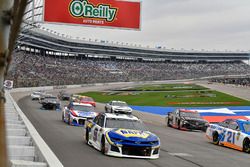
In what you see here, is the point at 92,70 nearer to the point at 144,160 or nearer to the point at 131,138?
the point at 131,138

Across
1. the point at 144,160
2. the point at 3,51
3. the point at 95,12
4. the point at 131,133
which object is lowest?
the point at 144,160

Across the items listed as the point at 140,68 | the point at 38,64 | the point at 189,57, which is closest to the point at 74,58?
the point at 140,68

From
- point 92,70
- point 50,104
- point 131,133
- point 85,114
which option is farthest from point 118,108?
point 92,70

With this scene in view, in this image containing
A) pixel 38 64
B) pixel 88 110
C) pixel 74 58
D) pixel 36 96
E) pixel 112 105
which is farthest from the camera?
pixel 74 58

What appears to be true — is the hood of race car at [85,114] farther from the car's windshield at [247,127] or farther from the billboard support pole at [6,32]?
the billboard support pole at [6,32]

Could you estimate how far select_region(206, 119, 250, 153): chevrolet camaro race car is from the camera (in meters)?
17.2

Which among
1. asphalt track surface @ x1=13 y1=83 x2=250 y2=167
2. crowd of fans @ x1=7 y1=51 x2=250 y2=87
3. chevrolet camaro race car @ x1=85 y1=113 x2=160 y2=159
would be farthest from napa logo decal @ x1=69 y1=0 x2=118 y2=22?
crowd of fans @ x1=7 y1=51 x2=250 y2=87

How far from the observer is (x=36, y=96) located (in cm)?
5550

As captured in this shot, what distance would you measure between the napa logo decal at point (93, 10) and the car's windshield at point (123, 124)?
8.79m

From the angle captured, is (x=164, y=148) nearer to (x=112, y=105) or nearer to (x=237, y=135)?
(x=237, y=135)

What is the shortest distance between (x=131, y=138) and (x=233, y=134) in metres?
6.56

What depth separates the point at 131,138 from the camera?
13.0 metres

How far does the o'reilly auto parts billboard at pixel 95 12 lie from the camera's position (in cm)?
2212

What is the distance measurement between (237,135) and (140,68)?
119m
